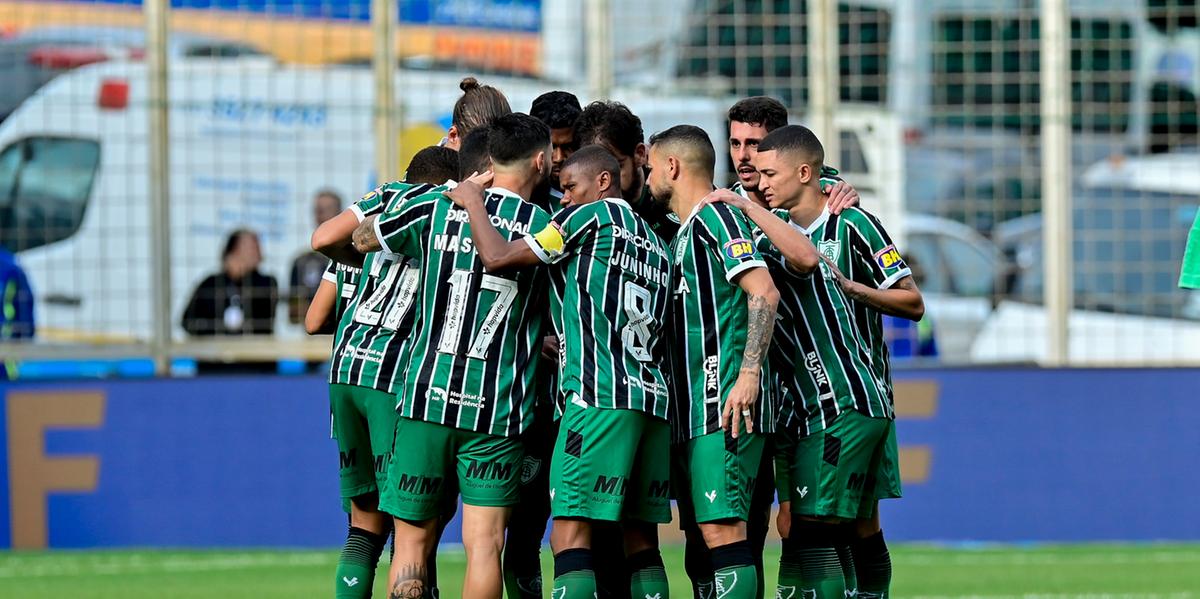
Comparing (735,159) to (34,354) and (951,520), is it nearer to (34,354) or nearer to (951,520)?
(951,520)

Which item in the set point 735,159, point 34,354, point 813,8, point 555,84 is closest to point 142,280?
point 34,354

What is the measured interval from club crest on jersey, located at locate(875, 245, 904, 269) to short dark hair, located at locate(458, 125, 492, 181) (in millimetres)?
1523

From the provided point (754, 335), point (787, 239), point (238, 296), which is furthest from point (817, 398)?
point (238, 296)

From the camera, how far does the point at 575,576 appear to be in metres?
6.46

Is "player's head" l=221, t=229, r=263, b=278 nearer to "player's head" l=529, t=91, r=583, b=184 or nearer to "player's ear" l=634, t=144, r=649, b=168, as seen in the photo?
"player's head" l=529, t=91, r=583, b=184

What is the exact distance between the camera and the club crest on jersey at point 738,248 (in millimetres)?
6543

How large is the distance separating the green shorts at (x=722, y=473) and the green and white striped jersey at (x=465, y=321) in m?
0.63

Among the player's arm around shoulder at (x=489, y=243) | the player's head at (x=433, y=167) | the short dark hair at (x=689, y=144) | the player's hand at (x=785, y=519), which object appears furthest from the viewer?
the player's head at (x=433, y=167)

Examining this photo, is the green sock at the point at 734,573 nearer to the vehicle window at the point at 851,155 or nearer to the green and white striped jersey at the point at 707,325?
the green and white striped jersey at the point at 707,325

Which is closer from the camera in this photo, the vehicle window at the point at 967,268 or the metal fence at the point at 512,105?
the metal fence at the point at 512,105

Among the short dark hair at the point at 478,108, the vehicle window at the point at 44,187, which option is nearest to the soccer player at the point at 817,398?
the short dark hair at the point at 478,108

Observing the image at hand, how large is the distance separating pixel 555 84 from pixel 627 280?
634 cm

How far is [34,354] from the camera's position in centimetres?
1256

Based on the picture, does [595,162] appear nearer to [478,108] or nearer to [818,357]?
[478,108]
